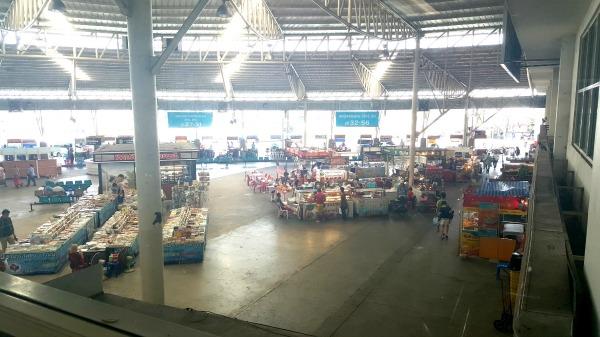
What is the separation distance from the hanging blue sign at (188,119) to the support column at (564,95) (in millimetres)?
21169

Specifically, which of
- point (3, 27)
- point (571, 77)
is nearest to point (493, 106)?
point (571, 77)

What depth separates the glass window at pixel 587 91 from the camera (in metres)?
6.67

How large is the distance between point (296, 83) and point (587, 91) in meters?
29.9

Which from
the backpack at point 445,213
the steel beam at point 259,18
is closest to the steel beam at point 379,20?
the steel beam at point 259,18

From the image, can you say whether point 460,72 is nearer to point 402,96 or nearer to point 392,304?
point 402,96

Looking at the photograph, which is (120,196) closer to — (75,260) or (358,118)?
(75,260)

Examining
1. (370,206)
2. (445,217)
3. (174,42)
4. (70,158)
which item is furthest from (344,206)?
(70,158)

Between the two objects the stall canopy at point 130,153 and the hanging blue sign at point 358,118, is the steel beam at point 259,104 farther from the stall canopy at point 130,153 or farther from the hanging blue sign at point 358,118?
the stall canopy at point 130,153

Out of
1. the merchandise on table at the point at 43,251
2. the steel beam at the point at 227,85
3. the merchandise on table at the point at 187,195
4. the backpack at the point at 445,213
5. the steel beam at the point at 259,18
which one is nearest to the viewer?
the merchandise on table at the point at 43,251

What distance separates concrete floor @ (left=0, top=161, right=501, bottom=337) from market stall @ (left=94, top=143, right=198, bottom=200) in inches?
208

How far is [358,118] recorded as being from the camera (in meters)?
26.8

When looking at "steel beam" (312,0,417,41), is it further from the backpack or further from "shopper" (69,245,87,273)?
"shopper" (69,245,87,273)

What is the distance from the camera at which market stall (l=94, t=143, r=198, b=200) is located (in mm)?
19828

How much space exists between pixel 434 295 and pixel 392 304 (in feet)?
3.76
